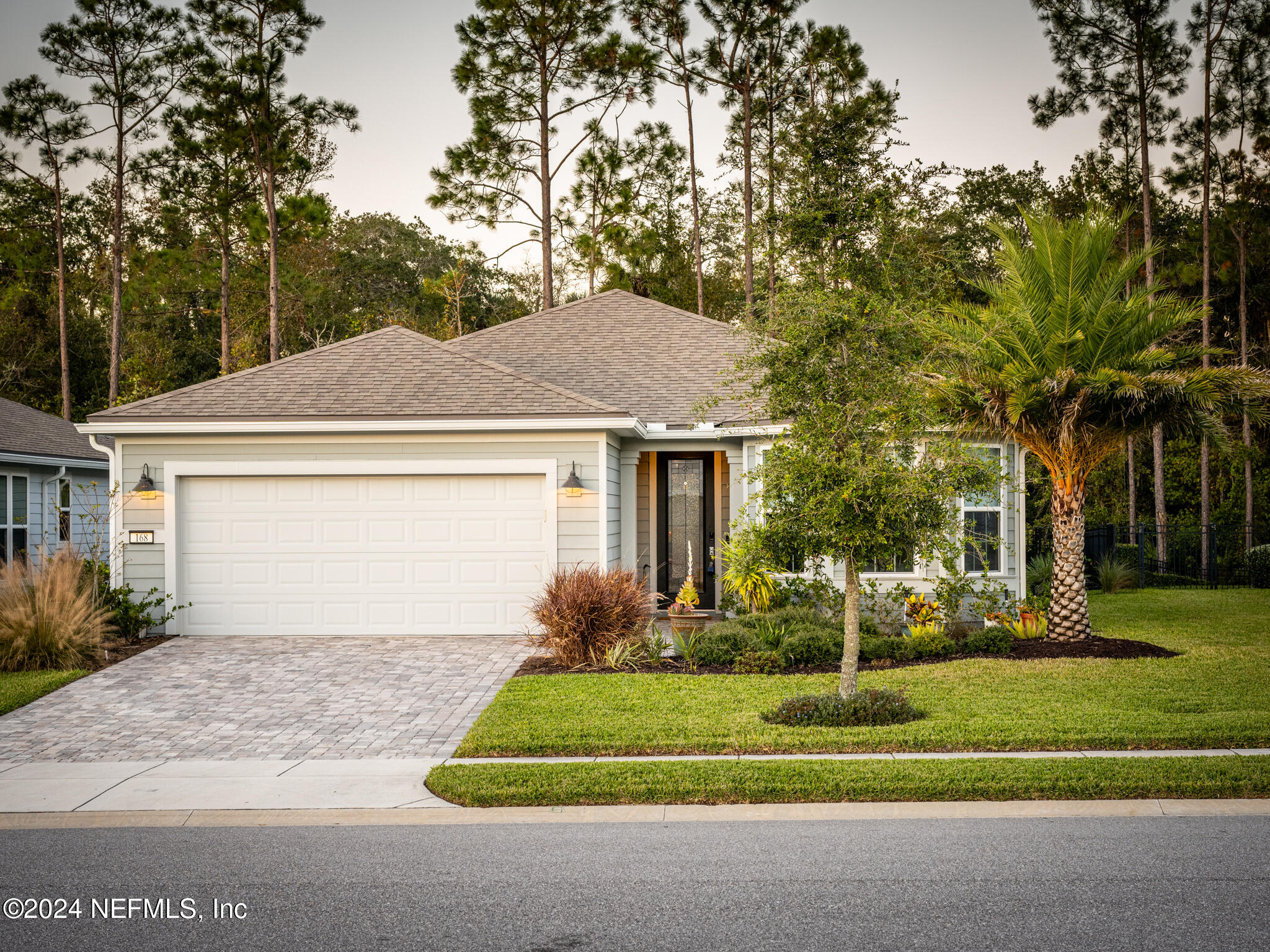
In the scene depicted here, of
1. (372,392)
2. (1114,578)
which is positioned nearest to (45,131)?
(372,392)

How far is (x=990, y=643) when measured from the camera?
11.1 m

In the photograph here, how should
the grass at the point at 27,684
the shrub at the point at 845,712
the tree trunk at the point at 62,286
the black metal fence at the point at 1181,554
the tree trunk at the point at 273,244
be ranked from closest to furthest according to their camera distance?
the shrub at the point at 845,712 → the grass at the point at 27,684 → the black metal fence at the point at 1181,554 → the tree trunk at the point at 273,244 → the tree trunk at the point at 62,286

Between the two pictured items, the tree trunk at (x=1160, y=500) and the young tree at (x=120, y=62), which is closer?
the tree trunk at (x=1160, y=500)

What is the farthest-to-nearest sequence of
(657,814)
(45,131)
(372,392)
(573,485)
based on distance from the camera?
(45,131)
(372,392)
(573,485)
(657,814)

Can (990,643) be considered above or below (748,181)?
below

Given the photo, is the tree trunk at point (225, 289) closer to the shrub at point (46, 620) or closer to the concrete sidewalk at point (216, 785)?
the shrub at point (46, 620)

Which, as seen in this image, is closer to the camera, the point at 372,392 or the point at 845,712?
the point at 845,712

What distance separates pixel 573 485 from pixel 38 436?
13.6 metres

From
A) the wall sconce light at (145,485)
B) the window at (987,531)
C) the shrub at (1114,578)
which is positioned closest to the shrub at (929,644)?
the window at (987,531)

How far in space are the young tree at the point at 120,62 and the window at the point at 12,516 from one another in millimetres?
7705

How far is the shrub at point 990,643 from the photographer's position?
11109 mm

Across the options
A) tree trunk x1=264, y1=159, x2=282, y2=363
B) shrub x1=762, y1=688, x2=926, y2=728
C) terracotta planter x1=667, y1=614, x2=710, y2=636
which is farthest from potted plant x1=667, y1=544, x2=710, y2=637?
tree trunk x1=264, y1=159, x2=282, y2=363

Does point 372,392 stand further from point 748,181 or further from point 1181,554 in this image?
point 1181,554

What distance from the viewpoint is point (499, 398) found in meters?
12.8
